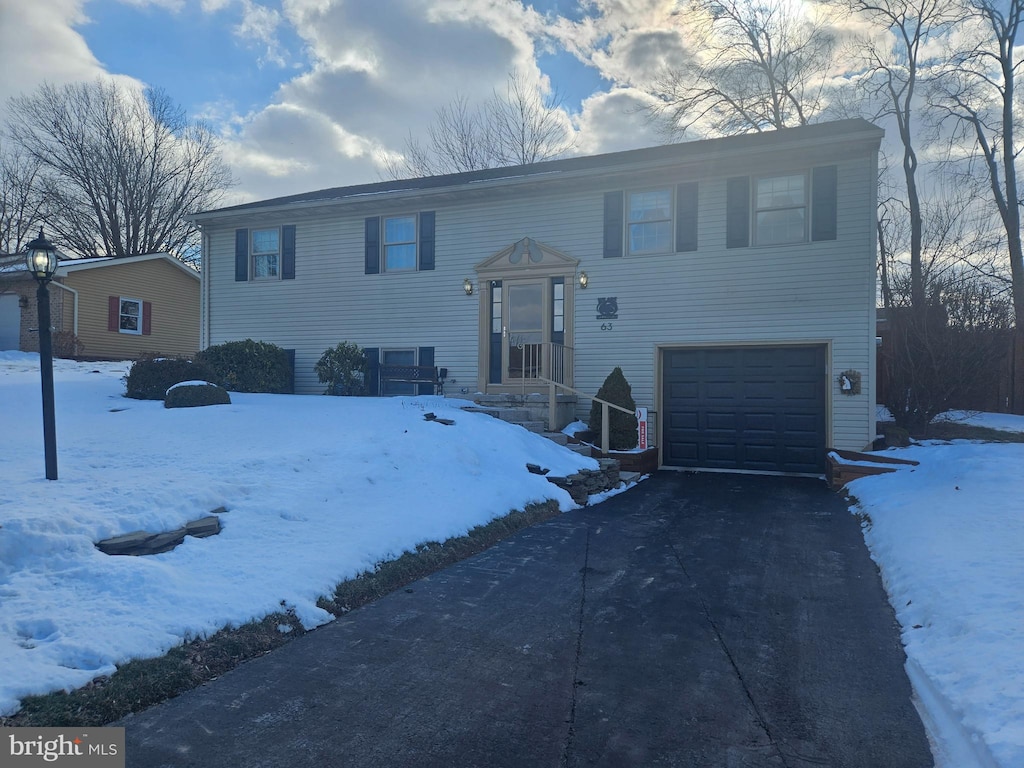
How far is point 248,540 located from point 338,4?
12.3 m

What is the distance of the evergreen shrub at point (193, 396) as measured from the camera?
30.0 ft

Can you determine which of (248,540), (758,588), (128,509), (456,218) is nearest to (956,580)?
(758,588)

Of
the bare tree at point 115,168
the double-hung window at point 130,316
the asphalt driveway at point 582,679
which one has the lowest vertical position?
the asphalt driveway at point 582,679

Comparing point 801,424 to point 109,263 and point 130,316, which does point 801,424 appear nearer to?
point 109,263

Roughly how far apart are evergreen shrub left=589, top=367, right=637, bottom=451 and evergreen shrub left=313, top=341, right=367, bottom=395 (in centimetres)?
500

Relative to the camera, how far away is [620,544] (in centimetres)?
626

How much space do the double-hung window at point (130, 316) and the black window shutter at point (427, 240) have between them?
14.0m

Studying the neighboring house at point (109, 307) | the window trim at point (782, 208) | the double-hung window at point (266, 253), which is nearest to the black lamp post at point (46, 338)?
the double-hung window at point (266, 253)

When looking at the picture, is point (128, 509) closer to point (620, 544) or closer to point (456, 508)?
point (456, 508)

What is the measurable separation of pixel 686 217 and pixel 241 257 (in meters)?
9.96

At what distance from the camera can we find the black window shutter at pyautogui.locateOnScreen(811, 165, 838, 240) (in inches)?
417

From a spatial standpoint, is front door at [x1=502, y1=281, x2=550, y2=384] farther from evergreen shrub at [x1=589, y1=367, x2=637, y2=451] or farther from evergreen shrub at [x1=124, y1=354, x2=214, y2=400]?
evergreen shrub at [x1=124, y1=354, x2=214, y2=400]

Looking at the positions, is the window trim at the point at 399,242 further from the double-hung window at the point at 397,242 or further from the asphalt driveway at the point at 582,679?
the asphalt driveway at the point at 582,679

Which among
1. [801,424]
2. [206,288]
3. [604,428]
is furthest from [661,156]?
[206,288]
